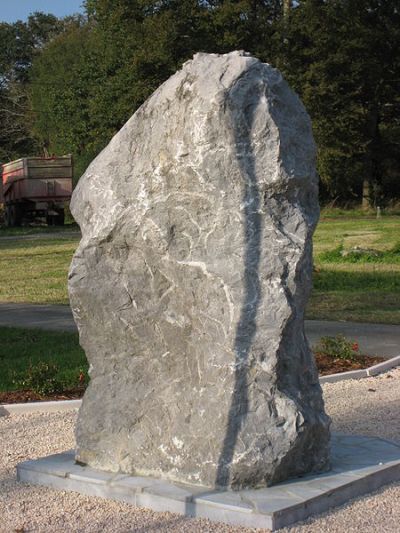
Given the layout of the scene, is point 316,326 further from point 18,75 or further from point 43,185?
point 18,75

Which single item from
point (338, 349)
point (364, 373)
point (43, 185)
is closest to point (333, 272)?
point (338, 349)

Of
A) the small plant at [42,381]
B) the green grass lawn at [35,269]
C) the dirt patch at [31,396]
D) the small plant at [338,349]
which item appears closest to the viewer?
the dirt patch at [31,396]

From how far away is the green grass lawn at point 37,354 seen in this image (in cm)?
897

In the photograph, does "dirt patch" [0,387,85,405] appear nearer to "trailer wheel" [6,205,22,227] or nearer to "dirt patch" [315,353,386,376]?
"dirt patch" [315,353,386,376]

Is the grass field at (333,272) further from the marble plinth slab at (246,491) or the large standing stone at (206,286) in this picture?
the large standing stone at (206,286)

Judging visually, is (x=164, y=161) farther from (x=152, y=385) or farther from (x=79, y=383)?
(x=79, y=383)

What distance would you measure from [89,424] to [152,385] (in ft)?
1.54

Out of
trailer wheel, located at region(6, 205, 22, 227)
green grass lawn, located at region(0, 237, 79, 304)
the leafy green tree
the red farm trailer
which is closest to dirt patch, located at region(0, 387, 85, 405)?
green grass lawn, located at region(0, 237, 79, 304)

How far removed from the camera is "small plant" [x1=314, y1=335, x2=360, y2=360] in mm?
9688

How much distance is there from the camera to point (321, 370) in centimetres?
930

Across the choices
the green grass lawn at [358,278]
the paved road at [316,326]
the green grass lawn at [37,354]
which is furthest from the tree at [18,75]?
the green grass lawn at [37,354]

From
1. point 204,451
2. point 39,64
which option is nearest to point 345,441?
point 204,451

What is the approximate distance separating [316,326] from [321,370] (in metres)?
2.76

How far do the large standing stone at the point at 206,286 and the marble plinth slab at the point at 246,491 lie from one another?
11 cm
